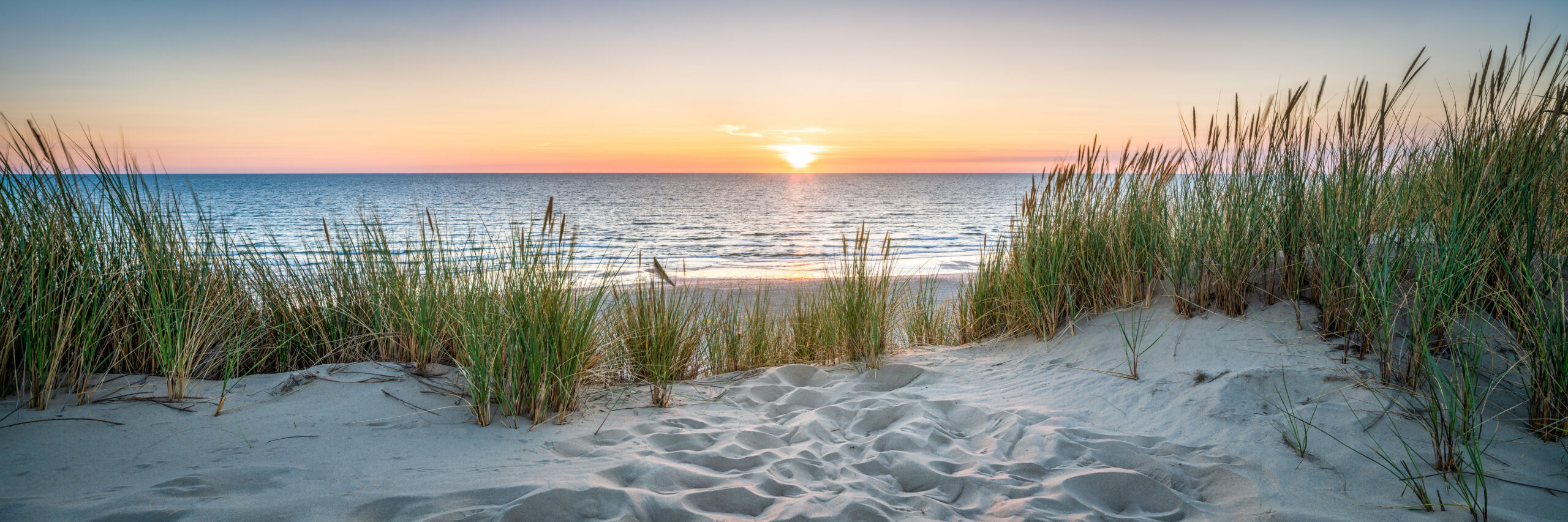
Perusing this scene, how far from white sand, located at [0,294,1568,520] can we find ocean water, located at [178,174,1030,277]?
3.27 ft

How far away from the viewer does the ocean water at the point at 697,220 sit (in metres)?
11.6

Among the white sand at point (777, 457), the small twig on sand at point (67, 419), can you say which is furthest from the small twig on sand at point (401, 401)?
the small twig on sand at point (67, 419)

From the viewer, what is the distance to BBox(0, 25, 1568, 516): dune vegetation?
2.31 metres

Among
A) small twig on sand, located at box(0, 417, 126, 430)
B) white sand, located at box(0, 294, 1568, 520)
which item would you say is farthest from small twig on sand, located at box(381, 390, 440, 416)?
small twig on sand, located at box(0, 417, 126, 430)

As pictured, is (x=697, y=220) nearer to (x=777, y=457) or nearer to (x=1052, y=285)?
(x=1052, y=285)

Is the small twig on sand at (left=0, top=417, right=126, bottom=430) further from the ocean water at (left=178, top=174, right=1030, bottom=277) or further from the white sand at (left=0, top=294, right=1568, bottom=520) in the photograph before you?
the ocean water at (left=178, top=174, right=1030, bottom=277)

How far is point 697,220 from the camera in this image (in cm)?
2717

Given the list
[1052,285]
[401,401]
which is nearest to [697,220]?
[1052,285]

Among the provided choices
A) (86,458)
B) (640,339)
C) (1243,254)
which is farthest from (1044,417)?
(86,458)

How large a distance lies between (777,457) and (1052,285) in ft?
8.08

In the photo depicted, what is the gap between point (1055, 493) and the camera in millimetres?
2082

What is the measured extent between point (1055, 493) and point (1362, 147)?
2.70m

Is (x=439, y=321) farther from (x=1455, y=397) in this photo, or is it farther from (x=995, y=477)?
(x=1455, y=397)

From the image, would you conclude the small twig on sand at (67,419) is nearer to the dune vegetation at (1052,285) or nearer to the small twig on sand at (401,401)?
the dune vegetation at (1052,285)
